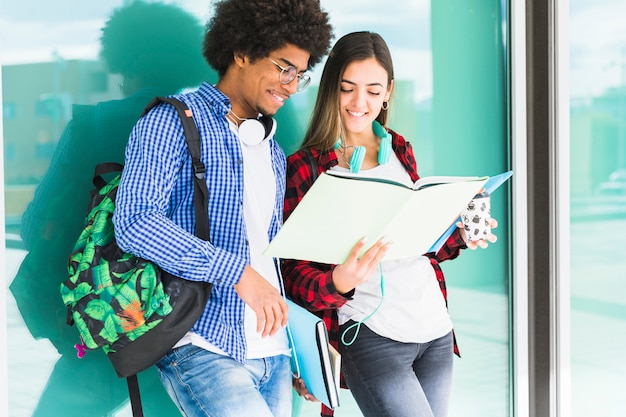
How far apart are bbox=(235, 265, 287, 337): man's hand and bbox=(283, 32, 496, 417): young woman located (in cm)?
27

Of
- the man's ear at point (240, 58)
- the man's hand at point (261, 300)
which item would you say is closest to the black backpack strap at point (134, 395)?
the man's hand at point (261, 300)

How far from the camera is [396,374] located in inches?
77.0

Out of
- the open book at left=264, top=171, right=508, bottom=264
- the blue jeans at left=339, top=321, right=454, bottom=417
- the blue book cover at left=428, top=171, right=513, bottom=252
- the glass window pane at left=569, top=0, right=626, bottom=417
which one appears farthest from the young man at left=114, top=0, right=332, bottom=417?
the glass window pane at left=569, top=0, right=626, bottom=417

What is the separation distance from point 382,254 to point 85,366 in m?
0.92

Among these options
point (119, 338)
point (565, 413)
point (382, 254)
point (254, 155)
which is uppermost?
point (254, 155)

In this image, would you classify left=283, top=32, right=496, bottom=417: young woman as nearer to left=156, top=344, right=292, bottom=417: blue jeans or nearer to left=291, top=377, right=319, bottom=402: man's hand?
left=291, top=377, right=319, bottom=402: man's hand

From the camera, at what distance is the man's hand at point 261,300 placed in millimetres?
1568

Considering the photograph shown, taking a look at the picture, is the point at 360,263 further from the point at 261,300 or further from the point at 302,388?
the point at 302,388

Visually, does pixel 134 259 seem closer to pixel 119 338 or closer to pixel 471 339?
pixel 119 338

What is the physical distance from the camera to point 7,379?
1.90 meters

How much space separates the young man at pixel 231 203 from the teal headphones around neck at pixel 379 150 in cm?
20

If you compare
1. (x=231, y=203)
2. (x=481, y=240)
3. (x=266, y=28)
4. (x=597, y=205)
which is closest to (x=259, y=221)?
(x=231, y=203)

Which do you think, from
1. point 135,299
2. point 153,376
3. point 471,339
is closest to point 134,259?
point 135,299

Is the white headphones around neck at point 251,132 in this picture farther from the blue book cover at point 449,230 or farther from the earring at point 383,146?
the blue book cover at point 449,230
